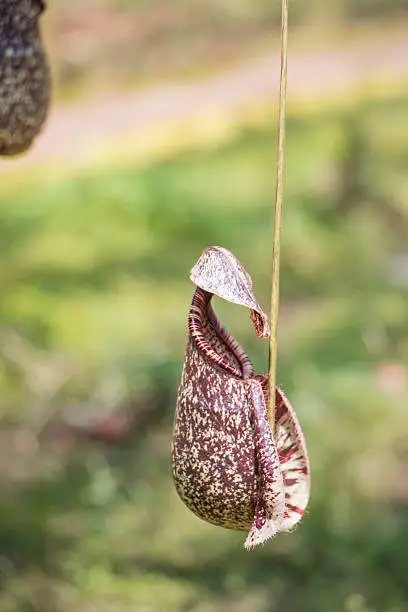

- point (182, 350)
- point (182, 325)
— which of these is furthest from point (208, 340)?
point (182, 325)

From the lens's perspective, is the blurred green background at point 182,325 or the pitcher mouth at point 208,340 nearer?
the pitcher mouth at point 208,340

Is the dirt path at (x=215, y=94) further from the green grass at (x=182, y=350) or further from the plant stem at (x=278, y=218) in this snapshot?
the plant stem at (x=278, y=218)

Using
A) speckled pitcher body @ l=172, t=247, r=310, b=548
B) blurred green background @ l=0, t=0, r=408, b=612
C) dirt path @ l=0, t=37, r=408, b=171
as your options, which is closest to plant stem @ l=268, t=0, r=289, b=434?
speckled pitcher body @ l=172, t=247, r=310, b=548

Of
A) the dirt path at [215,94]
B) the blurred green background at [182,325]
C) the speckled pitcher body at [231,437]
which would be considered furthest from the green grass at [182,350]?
the speckled pitcher body at [231,437]

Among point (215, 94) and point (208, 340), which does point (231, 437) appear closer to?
point (208, 340)

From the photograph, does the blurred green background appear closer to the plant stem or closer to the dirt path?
the dirt path

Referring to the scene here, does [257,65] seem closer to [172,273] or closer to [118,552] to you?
[172,273]
